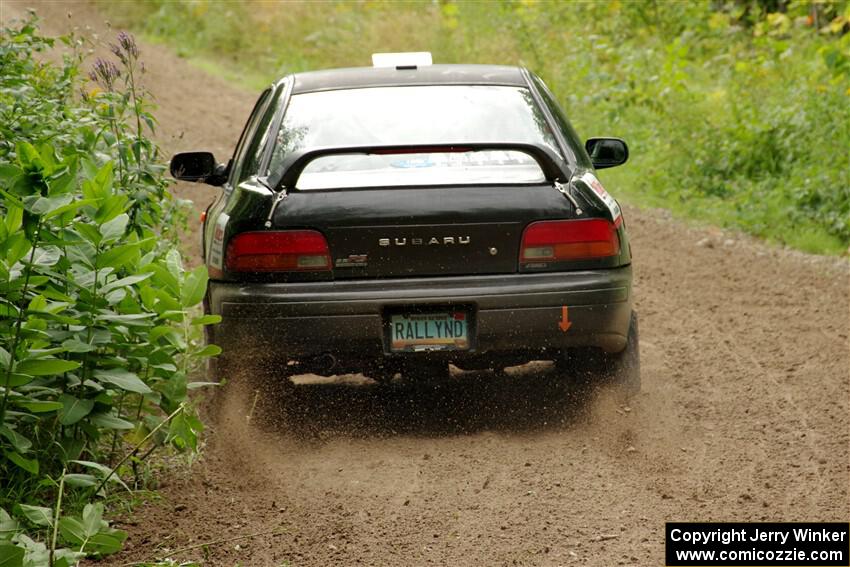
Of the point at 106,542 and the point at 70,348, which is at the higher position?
the point at 70,348

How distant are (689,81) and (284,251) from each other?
12538mm

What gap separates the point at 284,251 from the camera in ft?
17.8

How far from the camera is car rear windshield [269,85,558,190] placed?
5.65 m

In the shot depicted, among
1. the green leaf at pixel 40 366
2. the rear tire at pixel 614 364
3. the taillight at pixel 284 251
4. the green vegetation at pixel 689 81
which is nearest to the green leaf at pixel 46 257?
the green leaf at pixel 40 366

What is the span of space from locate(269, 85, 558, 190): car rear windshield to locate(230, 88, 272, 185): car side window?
17cm

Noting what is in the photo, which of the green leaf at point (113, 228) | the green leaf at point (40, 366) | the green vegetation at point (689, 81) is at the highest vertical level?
the green leaf at point (113, 228)

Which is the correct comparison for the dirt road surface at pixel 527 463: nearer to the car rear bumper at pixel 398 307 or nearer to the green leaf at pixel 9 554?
the car rear bumper at pixel 398 307

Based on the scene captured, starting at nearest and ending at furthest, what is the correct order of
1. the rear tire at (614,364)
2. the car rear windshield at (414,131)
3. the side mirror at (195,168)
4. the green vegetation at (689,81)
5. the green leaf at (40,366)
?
the green leaf at (40,366)
the car rear windshield at (414,131)
the rear tire at (614,364)
the side mirror at (195,168)
the green vegetation at (689,81)

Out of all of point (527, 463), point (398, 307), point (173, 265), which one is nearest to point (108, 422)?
point (173, 265)

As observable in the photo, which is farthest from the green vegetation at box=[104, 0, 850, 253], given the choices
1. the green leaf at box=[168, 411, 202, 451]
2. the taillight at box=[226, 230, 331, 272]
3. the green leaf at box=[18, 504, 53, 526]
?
the green leaf at box=[18, 504, 53, 526]

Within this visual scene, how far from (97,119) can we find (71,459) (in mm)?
2090

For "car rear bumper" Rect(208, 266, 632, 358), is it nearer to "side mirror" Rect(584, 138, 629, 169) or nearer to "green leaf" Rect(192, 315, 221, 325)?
"green leaf" Rect(192, 315, 221, 325)

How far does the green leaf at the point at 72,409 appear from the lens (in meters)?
4.37

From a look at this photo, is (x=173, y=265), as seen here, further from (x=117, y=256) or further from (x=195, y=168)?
(x=195, y=168)
